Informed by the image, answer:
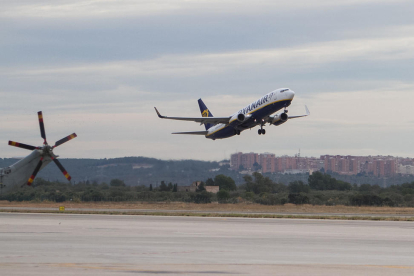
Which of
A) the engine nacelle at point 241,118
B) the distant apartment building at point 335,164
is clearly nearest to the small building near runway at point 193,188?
the engine nacelle at point 241,118

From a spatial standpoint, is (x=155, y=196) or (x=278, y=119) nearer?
(x=278, y=119)

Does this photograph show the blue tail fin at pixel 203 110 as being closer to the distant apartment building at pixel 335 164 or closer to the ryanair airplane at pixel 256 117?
the ryanair airplane at pixel 256 117

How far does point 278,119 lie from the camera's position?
62.1m

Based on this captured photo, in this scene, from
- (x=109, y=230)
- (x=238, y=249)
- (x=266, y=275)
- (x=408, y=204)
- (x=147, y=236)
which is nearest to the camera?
(x=266, y=275)

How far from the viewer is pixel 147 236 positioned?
29531mm

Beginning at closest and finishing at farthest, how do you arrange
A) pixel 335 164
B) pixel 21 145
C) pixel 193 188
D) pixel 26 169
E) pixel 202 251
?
1. pixel 202 251
2. pixel 26 169
3. pixel 21 145
4. pixel 193 188
5. pixel 335 164

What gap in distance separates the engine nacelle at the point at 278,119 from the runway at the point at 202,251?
91.6 feet

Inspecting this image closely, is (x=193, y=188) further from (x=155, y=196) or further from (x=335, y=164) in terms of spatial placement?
(x=335, y=164)

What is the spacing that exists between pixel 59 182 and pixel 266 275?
78.3 m

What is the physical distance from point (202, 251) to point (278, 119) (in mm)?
40325

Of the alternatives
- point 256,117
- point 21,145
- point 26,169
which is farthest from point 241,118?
point 26,169

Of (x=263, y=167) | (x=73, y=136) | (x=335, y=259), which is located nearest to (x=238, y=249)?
(x=335, y=259)

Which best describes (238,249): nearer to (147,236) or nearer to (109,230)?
(147,236)

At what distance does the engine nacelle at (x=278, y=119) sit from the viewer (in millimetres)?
61706
